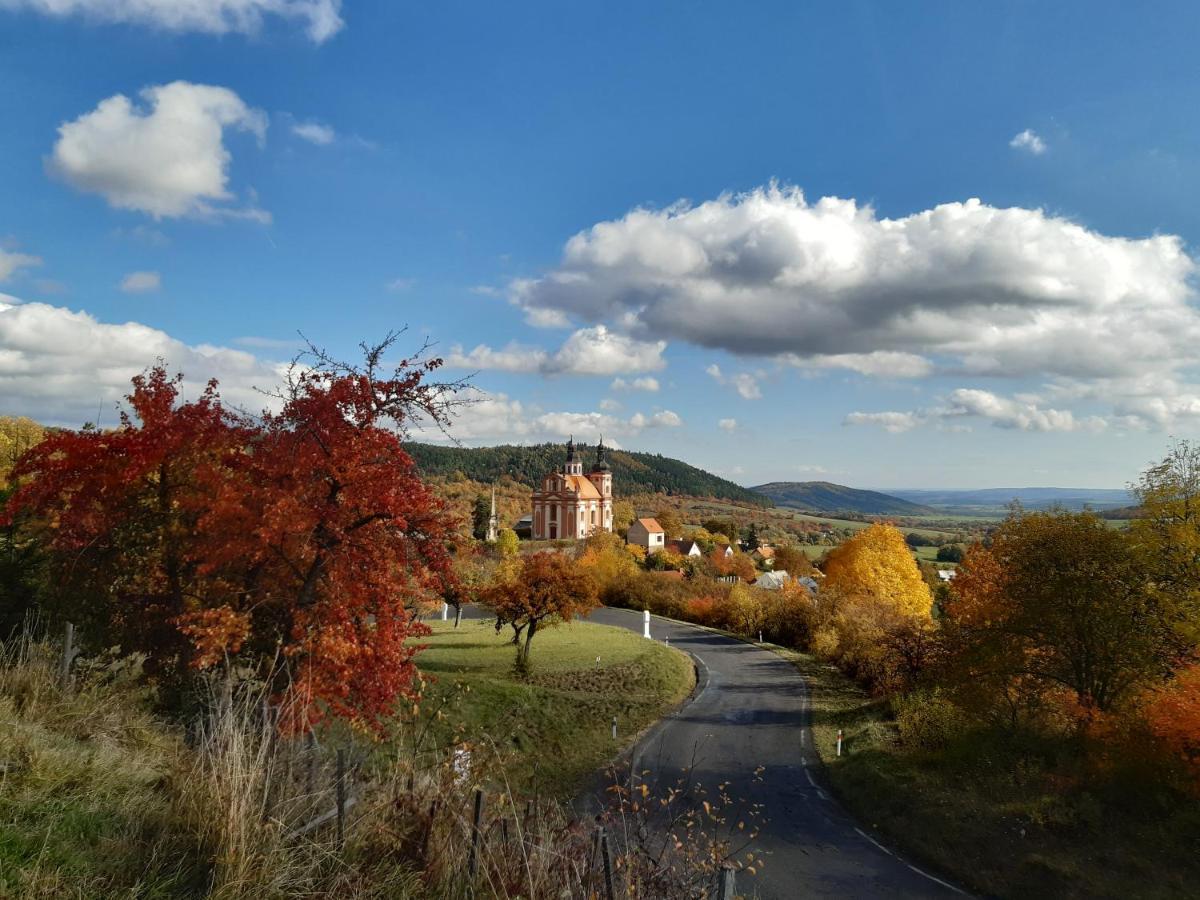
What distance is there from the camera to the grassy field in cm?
1931

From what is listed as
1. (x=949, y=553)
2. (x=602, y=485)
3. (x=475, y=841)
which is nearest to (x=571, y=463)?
(x=602, y=485)

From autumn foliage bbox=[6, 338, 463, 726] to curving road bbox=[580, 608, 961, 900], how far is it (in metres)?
5.19

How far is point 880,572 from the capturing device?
41562 millimetres

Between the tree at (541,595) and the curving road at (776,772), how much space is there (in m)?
5.94

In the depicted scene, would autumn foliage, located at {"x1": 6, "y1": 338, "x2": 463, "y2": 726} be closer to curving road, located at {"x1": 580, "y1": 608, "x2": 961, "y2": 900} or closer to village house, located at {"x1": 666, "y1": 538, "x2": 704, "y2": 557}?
curving road, located at {"x1": 580, "y1": 608, "x2": 961, "y2": 900}

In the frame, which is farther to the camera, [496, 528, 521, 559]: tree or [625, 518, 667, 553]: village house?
[625, 518, 667, 553]: village house

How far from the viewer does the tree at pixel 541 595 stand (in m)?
28.0

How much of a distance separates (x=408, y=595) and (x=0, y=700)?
6.19 meters

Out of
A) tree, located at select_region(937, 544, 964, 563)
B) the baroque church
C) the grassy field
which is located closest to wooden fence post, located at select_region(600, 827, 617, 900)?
the grassy field

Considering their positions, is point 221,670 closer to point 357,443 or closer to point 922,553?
point 357,443

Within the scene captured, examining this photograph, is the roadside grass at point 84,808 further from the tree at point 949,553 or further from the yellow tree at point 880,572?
the tree at point 949,553

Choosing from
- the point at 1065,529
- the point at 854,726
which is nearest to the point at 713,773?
the point at 854,726

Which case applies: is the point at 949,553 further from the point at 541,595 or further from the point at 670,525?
the point at 541,595

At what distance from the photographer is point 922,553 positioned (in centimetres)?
11212
